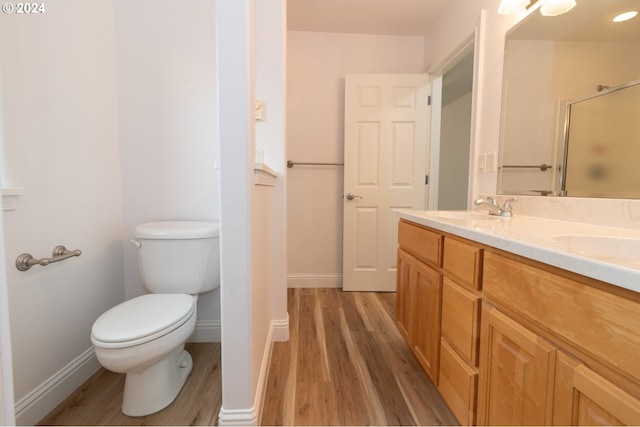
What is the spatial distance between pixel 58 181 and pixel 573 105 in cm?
227

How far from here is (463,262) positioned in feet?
3.15

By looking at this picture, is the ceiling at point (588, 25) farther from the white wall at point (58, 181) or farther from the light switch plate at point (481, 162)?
the white wall at point (58, 181)

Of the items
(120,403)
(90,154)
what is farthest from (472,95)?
(120,403)

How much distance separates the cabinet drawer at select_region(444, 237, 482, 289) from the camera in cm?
89

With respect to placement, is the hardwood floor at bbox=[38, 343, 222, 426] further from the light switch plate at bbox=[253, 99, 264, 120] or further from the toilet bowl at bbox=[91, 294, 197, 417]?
the light switch plate at bbox=[253, 99, 264, 120]

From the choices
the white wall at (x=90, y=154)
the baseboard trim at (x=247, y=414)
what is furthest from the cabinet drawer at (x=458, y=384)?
the white wall at (x=90, y=154)

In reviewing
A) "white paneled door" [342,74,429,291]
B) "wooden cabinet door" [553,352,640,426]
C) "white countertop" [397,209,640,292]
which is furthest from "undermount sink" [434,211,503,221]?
"white paneled door" [342,74,429,291]

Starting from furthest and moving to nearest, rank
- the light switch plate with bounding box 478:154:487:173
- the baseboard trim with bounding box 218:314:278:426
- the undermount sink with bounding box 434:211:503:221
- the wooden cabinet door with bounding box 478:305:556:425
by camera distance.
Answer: the light switch plate with bounding box 478:154:487:173
the undermount sink with bounding box 434:211:503:221
the baseboard trim with bounding box 218:314:278:426
the wooden cabinet door with bounding box 478:305:556:425

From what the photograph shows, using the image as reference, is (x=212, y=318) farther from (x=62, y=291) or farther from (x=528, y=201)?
(x=528, y=201)

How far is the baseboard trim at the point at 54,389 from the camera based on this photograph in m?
1.06

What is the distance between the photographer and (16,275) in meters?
1.04

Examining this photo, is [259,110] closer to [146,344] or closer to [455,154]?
[146,344]

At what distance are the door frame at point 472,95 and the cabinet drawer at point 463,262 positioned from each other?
870 mm

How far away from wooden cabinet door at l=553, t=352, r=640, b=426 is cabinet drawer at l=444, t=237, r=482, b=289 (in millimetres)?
317
